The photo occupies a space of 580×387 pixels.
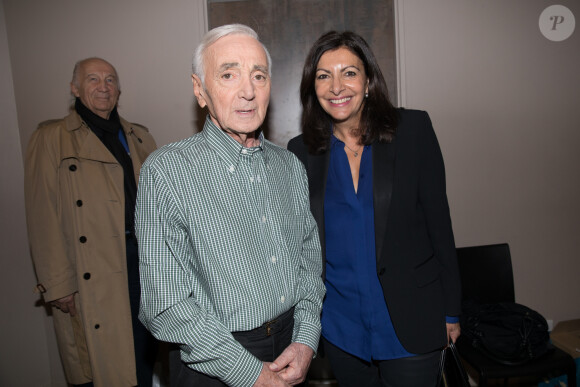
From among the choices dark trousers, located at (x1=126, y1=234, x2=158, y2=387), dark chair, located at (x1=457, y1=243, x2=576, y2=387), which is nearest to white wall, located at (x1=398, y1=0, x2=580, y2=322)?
dark chair, located at (x1=457, y1=243, x2=576, y2=387)

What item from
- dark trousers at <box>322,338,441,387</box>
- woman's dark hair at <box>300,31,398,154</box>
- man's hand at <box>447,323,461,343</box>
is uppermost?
woman's dark hair at <box>300,31,398,154</box>

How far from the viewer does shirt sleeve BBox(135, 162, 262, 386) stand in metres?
1.12

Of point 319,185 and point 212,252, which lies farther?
point 319,185

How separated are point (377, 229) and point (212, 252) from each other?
68 cm

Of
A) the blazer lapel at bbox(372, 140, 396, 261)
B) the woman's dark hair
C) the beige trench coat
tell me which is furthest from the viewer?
the beige trench coat

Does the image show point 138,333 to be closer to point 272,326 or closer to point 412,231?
point 272,326

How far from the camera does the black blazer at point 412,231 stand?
154 centimetres

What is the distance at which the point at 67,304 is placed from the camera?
215cm

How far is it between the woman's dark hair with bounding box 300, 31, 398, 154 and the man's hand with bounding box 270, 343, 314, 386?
2.70 feet

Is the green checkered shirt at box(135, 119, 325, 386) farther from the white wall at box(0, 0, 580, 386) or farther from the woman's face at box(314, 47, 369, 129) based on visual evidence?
the white wall at box(0, 0, 580, 386)

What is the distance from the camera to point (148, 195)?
1.15m

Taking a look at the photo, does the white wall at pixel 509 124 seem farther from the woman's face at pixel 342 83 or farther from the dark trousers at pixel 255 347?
the dark trousers at pixel 255 347

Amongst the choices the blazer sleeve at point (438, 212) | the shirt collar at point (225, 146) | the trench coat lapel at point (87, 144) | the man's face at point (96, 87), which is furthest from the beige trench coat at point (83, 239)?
the blazer sleeve at point (438, 212)

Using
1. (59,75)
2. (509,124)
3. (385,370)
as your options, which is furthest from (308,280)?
(59,75)
